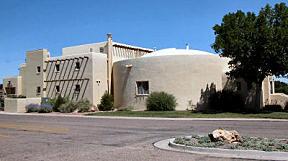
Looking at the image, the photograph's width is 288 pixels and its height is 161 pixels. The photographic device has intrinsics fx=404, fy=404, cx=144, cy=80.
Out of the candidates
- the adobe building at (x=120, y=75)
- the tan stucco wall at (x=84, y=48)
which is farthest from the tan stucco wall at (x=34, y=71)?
the tan stucco wall at (x=84, y=48)

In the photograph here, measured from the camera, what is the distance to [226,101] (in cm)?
3484

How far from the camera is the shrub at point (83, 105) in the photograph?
39000 millimetres

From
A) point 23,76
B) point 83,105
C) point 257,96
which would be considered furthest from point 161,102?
point 23,76

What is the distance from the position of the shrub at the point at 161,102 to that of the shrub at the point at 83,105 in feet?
22.6

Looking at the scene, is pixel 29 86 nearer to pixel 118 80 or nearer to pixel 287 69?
pixel 118 80

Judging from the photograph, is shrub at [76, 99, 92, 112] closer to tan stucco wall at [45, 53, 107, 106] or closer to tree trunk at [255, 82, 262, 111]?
tan stucco wall at [45, 53, 107, 106]

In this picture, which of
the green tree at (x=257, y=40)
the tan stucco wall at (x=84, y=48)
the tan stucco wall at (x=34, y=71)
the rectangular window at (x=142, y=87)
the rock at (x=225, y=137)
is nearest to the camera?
the rock at (x=225, y=137)

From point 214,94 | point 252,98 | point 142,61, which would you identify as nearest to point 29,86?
point 142,61

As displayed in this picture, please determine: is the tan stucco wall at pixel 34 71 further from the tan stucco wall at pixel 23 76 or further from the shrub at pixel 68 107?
the shrub at pixel 68 107

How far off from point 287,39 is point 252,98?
8309 millimetres

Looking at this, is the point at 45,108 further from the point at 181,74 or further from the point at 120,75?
the point at 181,74

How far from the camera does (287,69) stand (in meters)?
29.5

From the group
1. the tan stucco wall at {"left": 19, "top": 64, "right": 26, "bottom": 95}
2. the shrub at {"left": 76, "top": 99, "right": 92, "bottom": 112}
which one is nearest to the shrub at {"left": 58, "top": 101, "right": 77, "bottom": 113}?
the shrub at {"left": 76, "top": 99, "right": 92, "bottom": 112}

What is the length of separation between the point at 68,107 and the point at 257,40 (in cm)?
1921
